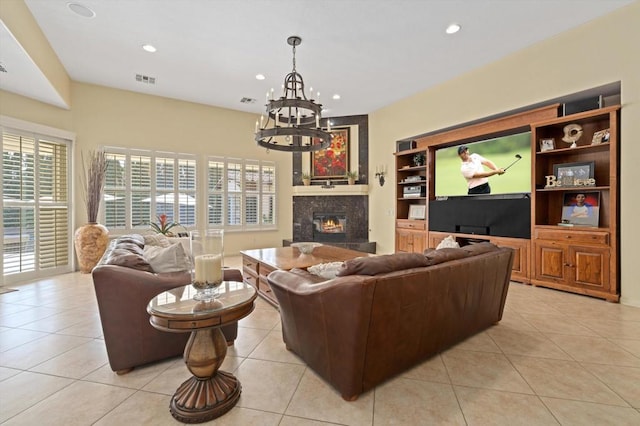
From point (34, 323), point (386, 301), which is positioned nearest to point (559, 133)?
point (386, 301)

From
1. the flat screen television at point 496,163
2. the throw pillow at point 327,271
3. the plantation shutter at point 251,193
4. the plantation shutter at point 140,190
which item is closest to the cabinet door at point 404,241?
the flat screen television at point 496,163

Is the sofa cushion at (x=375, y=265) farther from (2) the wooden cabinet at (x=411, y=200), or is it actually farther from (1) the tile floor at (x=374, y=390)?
(2) the wooden cabinet at (x=411, y=200)

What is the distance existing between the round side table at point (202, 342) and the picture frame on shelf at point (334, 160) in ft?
18.6

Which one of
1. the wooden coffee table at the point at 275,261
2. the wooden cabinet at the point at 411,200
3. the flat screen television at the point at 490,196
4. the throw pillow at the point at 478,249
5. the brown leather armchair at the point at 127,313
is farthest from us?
the wooden cabinet at the point at 411,200

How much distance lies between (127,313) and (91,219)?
13.6ft

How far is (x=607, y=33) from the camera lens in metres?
3.53

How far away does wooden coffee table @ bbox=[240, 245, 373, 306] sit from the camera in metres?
3.45

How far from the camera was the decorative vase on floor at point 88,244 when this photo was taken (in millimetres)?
4910

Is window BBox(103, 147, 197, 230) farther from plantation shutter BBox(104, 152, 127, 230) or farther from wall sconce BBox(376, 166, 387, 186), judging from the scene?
wall sconce BBox(376, 166, 387, 186)

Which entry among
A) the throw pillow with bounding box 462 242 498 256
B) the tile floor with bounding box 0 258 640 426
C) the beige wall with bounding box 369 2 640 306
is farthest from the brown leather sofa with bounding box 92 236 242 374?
the beige wall with bounding box 369 2 640 306

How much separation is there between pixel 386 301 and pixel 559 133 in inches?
168

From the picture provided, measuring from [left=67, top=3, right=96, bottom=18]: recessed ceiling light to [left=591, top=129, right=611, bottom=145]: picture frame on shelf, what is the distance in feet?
20.9

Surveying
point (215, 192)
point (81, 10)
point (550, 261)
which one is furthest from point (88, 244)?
point (550, 261)

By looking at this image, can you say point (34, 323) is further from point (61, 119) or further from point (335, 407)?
point (61, 119)
